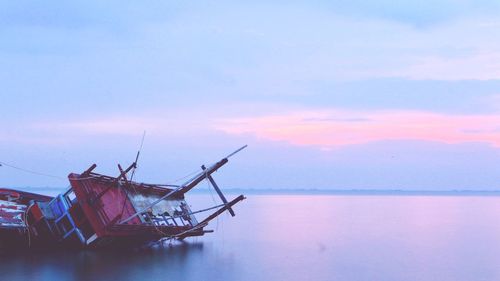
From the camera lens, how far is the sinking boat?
2586 cm

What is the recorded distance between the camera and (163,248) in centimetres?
3148

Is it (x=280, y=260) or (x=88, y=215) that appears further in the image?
(x=280, y=260)

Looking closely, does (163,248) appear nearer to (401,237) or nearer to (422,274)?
(422,274)

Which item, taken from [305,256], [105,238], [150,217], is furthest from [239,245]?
[105,238]

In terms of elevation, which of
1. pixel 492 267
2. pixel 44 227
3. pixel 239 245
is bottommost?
pixel 492 267

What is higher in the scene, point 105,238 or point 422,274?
point 105,238

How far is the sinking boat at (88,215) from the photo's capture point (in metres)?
25.9

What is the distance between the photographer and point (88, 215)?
1007 inches

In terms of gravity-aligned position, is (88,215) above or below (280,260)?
above

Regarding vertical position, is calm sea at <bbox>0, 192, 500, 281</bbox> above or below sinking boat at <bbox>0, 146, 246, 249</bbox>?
below

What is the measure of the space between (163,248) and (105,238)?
5.86 meters

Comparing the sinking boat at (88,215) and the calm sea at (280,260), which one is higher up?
the sinking boat at (88,215)

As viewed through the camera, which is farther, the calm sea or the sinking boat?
the sinking boat

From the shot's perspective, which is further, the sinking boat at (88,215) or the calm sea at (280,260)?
the sinking boat at (88,215)
